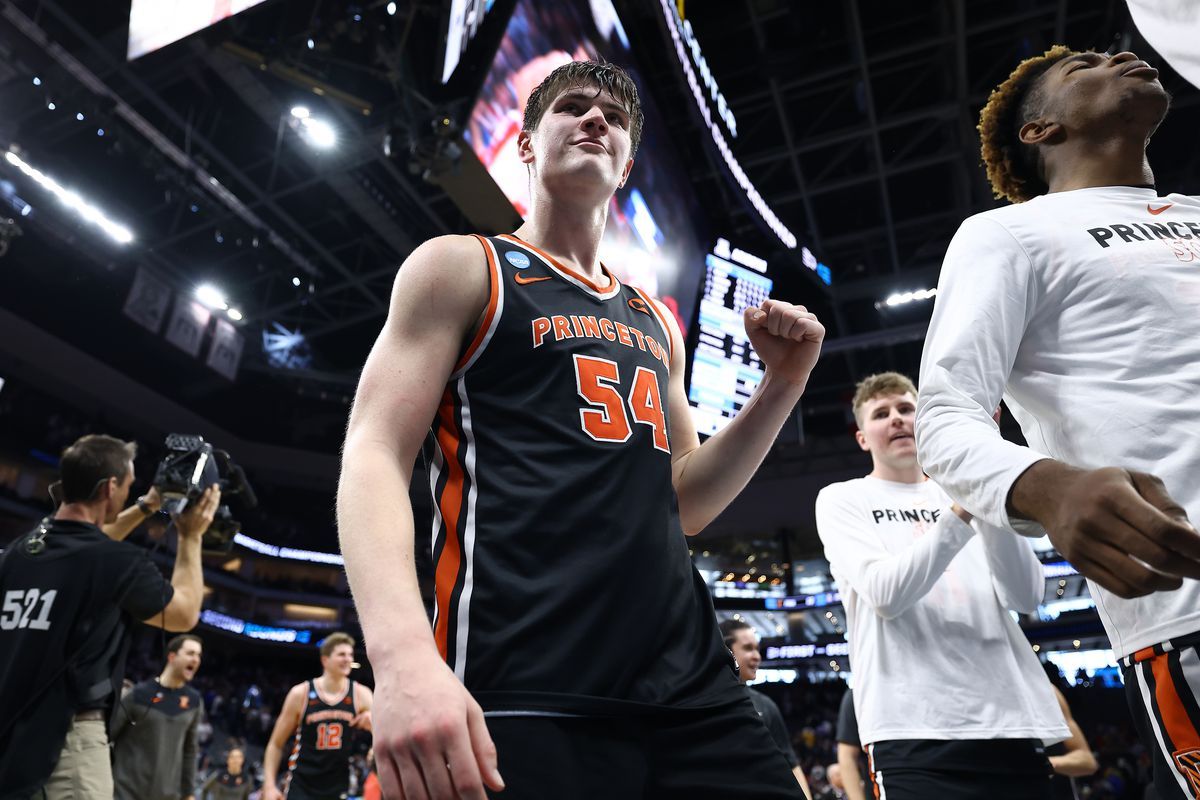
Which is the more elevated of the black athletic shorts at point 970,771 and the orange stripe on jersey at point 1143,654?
the orange stripe on jersey at point 1143,654

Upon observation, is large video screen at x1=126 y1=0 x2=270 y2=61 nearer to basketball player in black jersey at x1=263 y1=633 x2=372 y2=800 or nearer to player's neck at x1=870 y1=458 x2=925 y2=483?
basketball player in black jersey at x1=263 y1=633 x2=372 y2=800

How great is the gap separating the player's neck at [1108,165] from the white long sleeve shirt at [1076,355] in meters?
0.12

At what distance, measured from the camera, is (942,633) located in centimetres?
273

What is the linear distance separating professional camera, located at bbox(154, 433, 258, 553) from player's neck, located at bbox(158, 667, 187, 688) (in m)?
3.09

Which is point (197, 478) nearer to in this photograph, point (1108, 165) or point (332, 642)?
point (1108, 165)

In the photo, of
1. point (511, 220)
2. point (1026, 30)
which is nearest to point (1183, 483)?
point (511, 220)

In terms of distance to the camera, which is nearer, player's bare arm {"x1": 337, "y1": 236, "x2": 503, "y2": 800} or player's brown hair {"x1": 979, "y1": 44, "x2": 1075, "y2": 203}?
player's bare arm {"x1": 337, "y1": 236, "x2": 503, "y2": 800}

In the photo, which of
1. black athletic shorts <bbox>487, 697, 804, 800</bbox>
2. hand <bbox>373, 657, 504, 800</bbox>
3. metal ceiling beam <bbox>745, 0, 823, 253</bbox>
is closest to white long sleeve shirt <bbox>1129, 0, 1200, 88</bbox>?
black athletic shorts <bbox>487, 697, 804, 800</bbox>

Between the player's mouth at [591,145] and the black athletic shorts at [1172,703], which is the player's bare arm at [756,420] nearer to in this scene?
the player's mouth at [591,145]

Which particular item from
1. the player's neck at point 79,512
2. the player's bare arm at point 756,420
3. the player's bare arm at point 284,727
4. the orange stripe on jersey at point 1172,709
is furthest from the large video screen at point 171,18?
the orange stripe on jersey at point 1172,709

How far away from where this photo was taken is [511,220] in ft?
26.3

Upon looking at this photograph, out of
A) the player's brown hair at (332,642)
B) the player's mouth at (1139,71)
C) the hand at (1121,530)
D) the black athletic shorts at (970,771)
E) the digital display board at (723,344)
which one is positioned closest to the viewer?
the hand at (1121,530)

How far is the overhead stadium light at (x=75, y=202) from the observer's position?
12578 millimetres

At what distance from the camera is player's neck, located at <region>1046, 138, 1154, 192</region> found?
187cm
